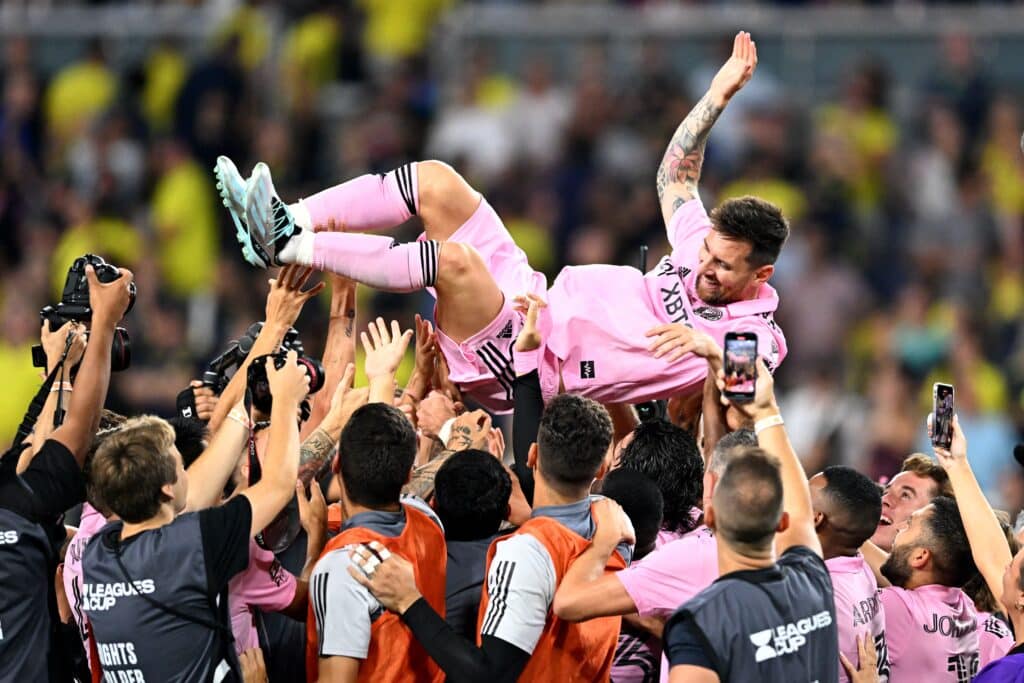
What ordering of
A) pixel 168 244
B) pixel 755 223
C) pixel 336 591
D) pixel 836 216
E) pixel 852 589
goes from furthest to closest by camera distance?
pixel 168 244 < pixel 836 216 < pixel 755 223 < pixel 852 589 < pixel 336 591

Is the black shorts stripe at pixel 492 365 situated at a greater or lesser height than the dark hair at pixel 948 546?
greater

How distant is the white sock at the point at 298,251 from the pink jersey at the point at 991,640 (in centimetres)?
269

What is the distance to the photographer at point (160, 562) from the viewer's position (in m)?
5.10

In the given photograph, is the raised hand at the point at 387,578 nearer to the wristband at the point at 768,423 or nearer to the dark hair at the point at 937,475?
the wristband at the point at 768,423

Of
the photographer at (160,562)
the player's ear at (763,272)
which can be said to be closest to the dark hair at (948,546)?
the player's ear at (763,272)

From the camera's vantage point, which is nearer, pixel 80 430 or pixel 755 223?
pixel 80 430

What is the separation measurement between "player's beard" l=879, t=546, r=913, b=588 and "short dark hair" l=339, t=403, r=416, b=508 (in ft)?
5.70

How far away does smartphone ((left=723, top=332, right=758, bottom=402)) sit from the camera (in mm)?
5184

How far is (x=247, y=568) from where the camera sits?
208 inches

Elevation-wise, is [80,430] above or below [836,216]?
below

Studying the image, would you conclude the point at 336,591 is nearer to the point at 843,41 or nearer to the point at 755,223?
the point at 755,223

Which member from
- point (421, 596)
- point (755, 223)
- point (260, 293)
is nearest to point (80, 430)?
point (421, 596)

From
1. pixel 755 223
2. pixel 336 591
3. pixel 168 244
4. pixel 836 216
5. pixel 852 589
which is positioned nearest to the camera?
pixel 336 591

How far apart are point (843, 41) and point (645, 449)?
26.8 ft
